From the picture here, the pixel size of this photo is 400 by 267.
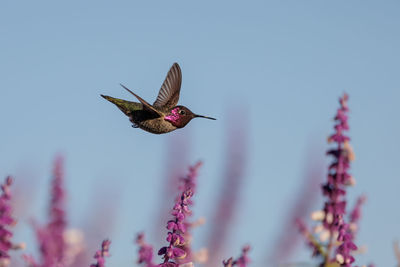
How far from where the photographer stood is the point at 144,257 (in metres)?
3.60

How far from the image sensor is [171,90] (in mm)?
9844

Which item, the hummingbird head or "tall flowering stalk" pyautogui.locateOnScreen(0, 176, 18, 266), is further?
the hummingbird head

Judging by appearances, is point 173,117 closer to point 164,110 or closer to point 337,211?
point 164,110

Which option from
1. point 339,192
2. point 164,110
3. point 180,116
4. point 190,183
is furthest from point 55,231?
point 164,110

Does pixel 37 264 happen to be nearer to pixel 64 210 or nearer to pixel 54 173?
pixel 64 210

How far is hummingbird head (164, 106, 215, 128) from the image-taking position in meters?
8.70

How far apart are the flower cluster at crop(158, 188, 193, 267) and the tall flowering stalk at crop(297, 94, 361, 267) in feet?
3.67

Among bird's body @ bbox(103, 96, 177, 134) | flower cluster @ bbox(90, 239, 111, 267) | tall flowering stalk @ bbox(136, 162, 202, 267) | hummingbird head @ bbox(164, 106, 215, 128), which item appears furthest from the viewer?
bird's body @ bbox(103, 96, 177, 134)

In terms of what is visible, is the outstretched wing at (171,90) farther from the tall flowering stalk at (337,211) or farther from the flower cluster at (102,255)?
the flower cluster at (102,255)

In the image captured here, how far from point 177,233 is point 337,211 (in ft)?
5.52

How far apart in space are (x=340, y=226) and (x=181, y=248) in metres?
1.73

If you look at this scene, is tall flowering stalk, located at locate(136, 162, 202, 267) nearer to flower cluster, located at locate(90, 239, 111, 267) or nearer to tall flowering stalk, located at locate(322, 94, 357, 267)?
flower cluster, located at locate(90, 239, 111, 267)

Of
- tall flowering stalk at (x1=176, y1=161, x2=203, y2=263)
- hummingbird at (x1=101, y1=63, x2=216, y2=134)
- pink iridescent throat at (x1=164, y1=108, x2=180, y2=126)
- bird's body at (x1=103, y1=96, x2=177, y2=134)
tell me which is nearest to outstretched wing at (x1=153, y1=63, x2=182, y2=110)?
hummingbird at (x1=101, y1=63, x2=216, y2=134)

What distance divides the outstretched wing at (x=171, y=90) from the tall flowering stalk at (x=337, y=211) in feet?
11.7
